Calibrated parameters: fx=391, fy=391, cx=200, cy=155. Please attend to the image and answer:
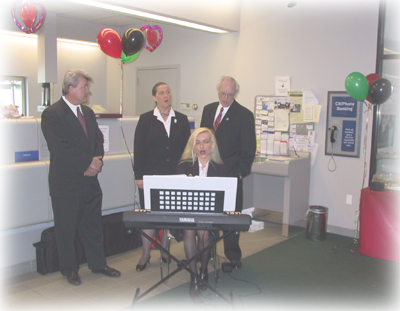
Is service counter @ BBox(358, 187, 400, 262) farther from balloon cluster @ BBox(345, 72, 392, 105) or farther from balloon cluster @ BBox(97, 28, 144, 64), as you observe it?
balloon cluster @ BBox(97, 28, 144, 64)

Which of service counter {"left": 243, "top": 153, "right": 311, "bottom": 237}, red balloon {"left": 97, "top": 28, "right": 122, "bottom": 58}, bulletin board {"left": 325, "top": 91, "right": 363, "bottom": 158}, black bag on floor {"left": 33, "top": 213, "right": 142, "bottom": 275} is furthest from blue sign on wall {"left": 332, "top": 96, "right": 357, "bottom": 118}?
black bag on floor {"left": 33, "top": 213, "right": 142, "bottom": 275}

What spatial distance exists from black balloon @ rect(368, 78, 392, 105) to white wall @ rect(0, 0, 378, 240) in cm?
73

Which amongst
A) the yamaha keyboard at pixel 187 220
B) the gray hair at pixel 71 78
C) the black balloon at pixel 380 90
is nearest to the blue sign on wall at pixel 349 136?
the black balloon at pixel 380 90

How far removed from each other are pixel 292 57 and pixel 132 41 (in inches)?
88.4

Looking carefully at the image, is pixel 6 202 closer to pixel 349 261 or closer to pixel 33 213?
pixel 33 213

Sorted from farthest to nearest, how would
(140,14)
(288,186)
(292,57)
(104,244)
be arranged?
(292,57) → (288,186) → (140,14) → (104,244)

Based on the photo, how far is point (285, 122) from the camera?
5.18m

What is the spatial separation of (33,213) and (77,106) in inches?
37.9

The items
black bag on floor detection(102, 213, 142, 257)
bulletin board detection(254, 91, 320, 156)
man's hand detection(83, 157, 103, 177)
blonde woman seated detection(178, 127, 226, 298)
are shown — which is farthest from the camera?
bulletin board detection(254, 91, 320, 156)

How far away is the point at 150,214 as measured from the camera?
2.35 meters

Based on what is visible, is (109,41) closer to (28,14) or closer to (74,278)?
(28,14)

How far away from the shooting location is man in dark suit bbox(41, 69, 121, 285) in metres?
2.98

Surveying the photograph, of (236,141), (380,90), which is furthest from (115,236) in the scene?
(380,90)

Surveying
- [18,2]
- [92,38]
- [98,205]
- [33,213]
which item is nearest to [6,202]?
[33,213]
